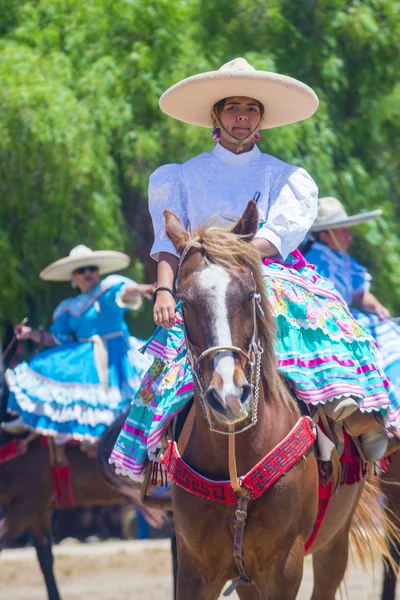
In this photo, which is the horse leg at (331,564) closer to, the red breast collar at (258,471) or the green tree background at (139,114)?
the red breast collar at (258,471)

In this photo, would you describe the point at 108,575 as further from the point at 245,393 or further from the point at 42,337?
the point at 245,393

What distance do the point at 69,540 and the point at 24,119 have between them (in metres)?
4.58

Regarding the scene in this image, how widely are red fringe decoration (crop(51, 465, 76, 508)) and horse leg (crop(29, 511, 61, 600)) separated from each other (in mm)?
Answer: 202

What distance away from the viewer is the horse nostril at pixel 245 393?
3562 millimetres

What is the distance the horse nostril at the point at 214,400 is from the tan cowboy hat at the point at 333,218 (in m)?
3.79

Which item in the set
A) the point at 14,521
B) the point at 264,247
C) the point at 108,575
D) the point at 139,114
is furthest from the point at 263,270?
the point at 139,114

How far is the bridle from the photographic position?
3.67 meters

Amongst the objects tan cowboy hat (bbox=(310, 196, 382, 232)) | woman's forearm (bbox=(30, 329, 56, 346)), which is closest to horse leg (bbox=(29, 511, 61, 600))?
woman's forearm (bbox=(30, 329, 56, 346))

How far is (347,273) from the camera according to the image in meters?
7.12

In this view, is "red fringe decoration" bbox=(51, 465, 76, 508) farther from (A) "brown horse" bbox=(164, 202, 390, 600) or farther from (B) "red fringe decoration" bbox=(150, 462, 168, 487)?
(A) "brown horse" bbox=(164, 202, 390, 600)

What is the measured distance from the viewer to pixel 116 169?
419 inches

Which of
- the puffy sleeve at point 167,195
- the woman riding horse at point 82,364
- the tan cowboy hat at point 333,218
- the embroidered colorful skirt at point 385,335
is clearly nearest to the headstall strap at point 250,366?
the puffy sleeve at point 167,195

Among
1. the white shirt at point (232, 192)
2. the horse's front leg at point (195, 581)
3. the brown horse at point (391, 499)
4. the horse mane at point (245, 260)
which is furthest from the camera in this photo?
the brown horse at point (391, 499)

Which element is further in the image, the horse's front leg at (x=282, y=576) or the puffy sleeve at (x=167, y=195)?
the puffy sleeve at (x=167, y=195)
